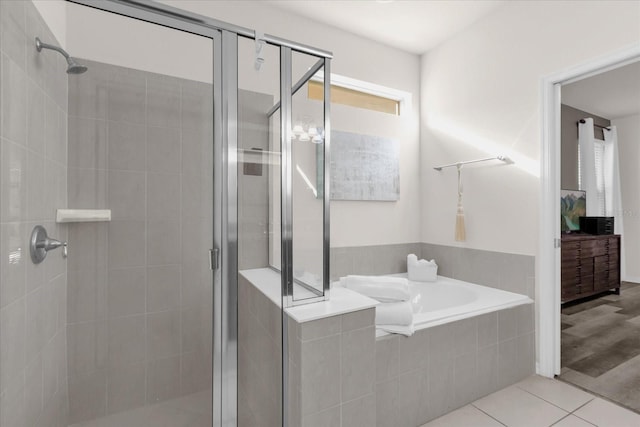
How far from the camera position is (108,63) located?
1.25 meters

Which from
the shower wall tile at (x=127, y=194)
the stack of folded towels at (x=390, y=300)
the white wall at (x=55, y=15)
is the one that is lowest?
the stack of folded towels at (x=390, y=300)

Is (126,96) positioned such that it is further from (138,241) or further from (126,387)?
(126,387)

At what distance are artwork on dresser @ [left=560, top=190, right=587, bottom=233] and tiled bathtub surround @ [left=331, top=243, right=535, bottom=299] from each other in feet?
6.53

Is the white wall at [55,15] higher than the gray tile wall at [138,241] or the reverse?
higher

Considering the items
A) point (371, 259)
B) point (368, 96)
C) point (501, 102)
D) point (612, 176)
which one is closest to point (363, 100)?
point (368, 96)

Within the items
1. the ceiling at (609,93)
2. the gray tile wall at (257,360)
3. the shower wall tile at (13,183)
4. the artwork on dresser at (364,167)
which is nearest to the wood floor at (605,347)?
the artwork on dresser at (364,167)

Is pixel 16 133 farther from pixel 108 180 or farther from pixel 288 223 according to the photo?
pixel 288 223

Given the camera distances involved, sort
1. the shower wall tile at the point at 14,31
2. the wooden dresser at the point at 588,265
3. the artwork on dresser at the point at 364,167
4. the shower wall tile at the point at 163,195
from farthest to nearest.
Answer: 1. the wooden dresser at the point at 588,265
2. the artwork on dresser at the point at 364,167
3. the shower wall tile at the point at 163,195
4. the shower wall tile at the point at 14,31

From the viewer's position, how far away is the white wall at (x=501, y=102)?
6.61ft

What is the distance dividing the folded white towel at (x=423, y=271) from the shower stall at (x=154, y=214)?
1.53m

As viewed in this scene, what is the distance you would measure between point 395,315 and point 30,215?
160 centimetres

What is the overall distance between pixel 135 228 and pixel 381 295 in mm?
1310

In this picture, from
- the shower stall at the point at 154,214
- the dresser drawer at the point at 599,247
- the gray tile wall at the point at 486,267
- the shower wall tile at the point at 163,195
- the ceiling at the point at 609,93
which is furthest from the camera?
the dresser drawer at the point at 599,247

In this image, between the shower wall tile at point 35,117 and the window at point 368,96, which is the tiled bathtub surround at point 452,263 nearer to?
the window at point 368,96
